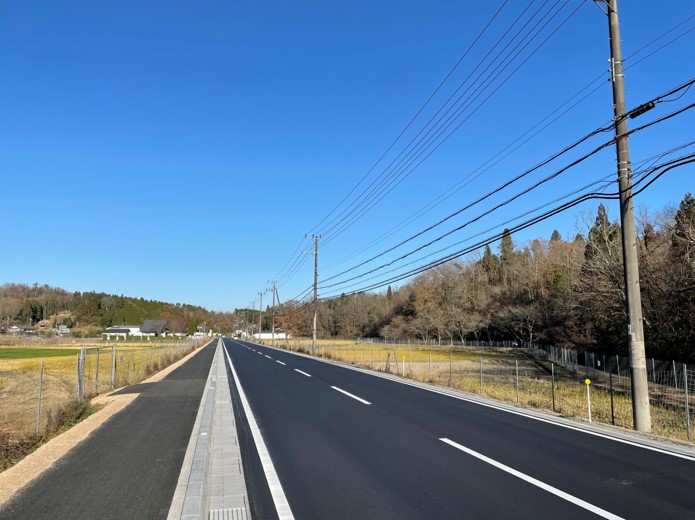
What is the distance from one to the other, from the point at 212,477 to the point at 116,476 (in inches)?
51.7

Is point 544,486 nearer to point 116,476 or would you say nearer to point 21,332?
point 116,476

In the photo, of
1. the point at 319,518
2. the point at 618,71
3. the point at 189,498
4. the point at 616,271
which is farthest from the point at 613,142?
the point at 616,271

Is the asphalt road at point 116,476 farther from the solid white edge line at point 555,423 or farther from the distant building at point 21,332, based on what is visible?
the distant building at point 21,332

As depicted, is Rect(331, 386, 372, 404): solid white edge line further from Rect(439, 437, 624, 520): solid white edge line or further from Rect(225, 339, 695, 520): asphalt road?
Rect(439, 437, 624, 520): solid white edge line

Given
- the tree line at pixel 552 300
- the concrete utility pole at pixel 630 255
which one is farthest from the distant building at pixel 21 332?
the concrete utility pole at pixel 630 255

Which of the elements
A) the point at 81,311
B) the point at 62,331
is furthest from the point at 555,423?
the point at 81,311

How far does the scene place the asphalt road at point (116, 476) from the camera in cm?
511

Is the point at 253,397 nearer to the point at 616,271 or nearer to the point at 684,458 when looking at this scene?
the point at 684,458

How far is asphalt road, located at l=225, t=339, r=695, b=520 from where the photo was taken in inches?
204

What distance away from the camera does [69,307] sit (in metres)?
176

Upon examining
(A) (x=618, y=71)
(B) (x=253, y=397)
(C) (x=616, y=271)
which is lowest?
(B) (x=253, y=397)

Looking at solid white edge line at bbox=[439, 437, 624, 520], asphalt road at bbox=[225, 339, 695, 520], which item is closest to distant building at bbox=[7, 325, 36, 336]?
asphalt road at bbox=[225, 339, 695, 520]

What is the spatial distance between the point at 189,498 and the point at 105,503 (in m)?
0.95

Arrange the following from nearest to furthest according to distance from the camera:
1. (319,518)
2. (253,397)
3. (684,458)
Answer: (319,518)
(684,458)
(253,397)
